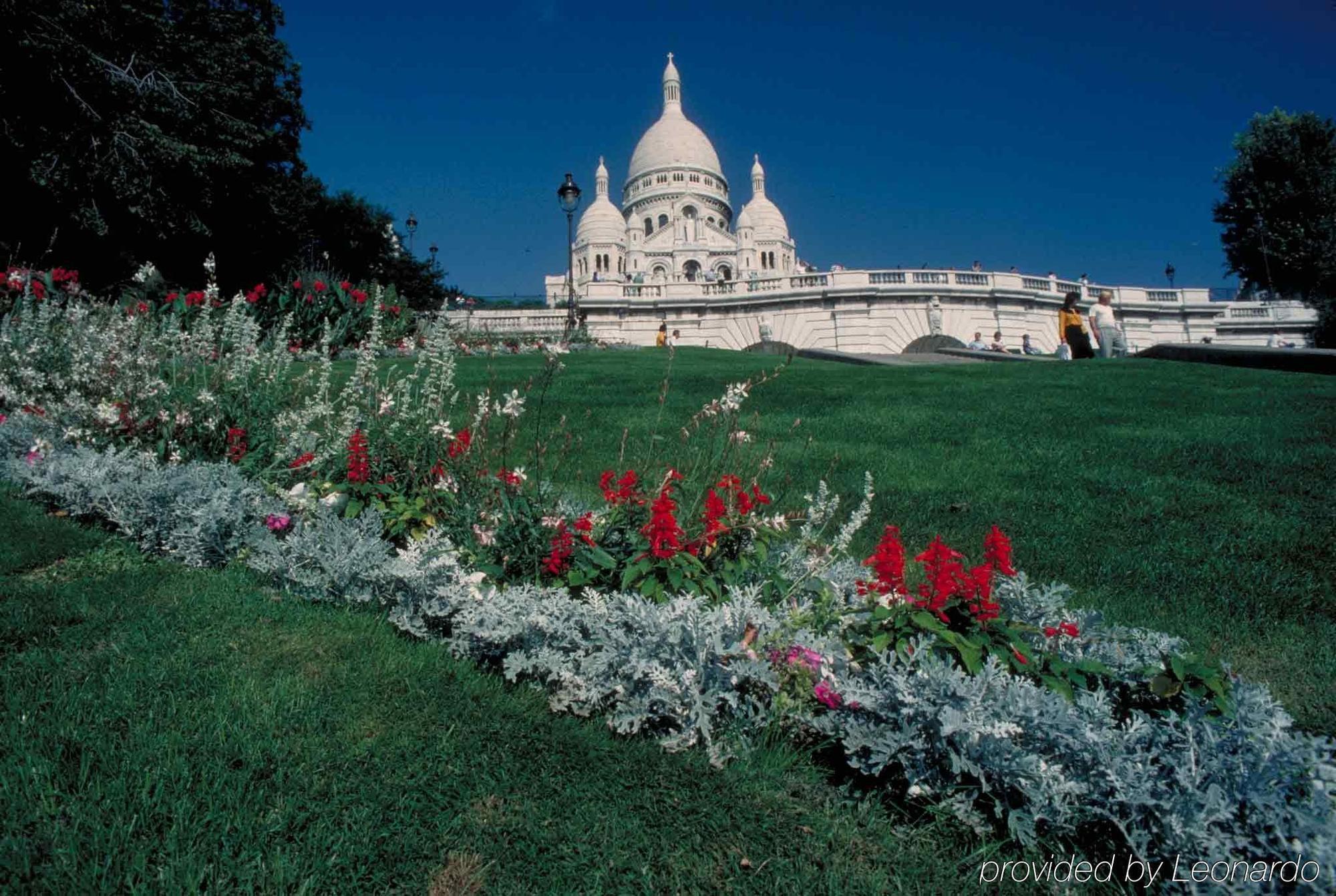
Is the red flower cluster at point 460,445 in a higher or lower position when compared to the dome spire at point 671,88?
lower

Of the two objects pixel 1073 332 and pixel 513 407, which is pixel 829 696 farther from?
pixel 1073 332

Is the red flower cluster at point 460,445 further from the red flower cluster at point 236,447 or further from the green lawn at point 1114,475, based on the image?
the red flower cluster at point 236,447

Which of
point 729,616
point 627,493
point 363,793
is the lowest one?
point 363,793

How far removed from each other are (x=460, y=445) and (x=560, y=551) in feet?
3.61

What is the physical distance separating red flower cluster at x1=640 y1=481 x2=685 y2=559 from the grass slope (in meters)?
0.72

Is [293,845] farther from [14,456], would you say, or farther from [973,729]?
[14,456]

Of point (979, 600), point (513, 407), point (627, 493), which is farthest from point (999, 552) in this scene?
point (513, 407)

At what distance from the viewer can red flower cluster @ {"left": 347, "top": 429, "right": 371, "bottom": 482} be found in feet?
13.6

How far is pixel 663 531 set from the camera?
3039 millimetres

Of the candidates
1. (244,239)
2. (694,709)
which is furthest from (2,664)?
(244,239)

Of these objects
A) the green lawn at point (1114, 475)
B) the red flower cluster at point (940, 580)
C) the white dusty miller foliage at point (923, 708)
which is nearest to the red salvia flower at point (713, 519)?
the white dusty miller foliage at point (923, 708)

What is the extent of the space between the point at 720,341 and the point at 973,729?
36.8 m

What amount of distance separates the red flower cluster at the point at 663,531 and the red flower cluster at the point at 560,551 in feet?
1.32

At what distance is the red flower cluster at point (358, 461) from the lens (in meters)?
4.14
